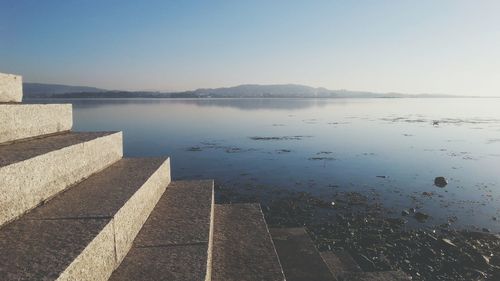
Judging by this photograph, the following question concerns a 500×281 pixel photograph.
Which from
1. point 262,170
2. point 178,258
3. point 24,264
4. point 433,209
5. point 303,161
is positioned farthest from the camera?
point 303,161

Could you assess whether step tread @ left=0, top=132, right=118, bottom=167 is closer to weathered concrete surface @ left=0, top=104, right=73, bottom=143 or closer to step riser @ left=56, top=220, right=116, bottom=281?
weathered concrete surface @ left=0, top=104, right=73, bottom=143

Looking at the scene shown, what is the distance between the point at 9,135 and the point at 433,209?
1342 centimetres

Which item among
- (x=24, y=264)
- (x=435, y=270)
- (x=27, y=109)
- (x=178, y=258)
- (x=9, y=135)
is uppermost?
(x=27, y=109)

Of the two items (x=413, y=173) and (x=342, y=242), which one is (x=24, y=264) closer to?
(x=342, y=242)

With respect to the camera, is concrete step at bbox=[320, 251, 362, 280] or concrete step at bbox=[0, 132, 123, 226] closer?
concrete step at bbox=[0, 132, 123, 226]

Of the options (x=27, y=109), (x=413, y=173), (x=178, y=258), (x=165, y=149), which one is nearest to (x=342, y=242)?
(x=178, y=258)

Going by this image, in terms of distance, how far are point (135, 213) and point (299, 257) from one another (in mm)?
2477

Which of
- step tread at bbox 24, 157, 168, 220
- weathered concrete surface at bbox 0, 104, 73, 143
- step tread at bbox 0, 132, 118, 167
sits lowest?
step tread at bbox 24, 157, 168, 220

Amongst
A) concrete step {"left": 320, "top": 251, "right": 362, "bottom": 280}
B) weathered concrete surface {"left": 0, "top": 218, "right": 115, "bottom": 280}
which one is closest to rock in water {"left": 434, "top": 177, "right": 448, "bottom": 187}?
concrete step {"left": 320, "top": 251, "right": 362, "bottom": 280}

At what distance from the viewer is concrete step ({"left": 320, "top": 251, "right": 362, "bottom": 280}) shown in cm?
588

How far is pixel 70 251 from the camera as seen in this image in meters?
2.37

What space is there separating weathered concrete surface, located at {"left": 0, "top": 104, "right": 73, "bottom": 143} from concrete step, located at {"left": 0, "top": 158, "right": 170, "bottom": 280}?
89cm

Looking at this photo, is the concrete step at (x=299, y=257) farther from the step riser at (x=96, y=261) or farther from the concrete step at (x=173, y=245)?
the step riser at (x=96, y=261)

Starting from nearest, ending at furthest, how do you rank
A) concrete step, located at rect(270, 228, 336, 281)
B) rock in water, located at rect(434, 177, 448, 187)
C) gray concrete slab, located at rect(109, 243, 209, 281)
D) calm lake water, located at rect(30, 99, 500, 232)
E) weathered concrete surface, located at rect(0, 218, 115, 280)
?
1. weathered concrete surface, located at rect(0, 218, 115, 280)
2. gray concrete slab, located at rect(109, 243, 209, 281)
3. concrete step, located at rect(270, 228, 336, 281)
4. calm lake water, located at rect(30, 99, 500, 232)
5. rock in water, located at rect(434, 177, 448, 187)
